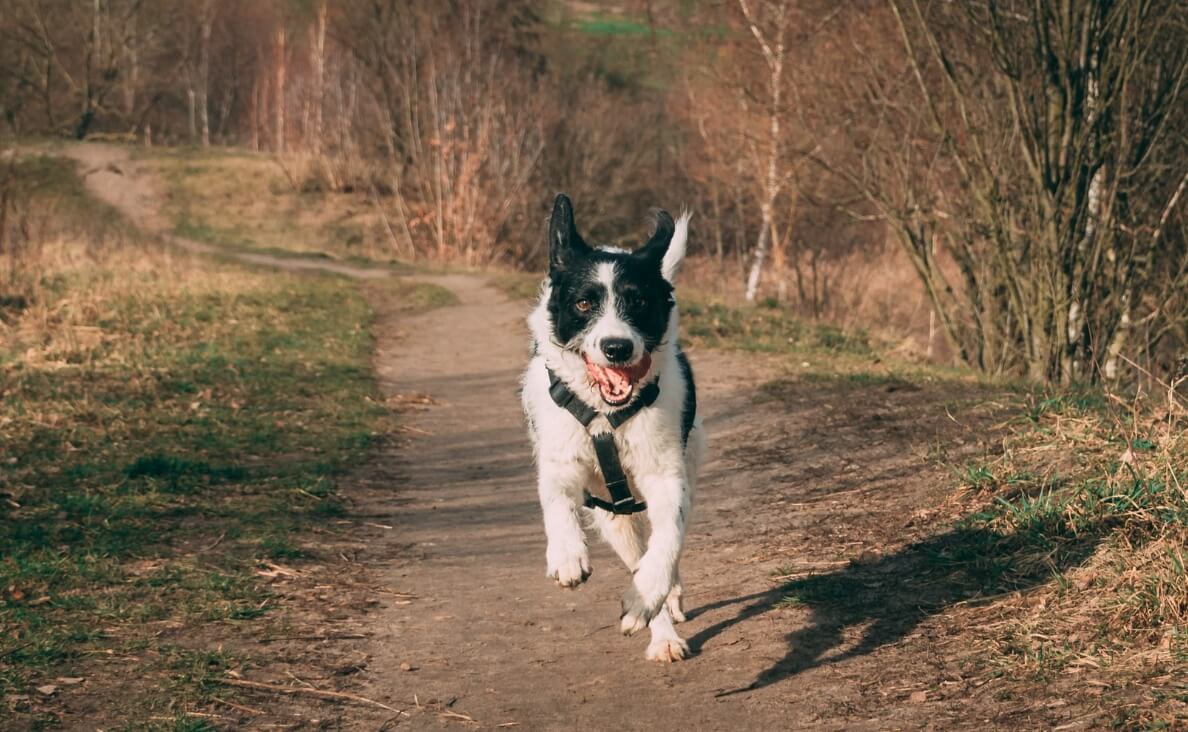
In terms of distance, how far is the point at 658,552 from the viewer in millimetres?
4750

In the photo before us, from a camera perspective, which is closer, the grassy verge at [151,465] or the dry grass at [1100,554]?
the dry grass at [1100,554]

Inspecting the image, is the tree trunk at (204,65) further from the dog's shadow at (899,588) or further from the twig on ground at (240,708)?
the twig on ground at (240,708)

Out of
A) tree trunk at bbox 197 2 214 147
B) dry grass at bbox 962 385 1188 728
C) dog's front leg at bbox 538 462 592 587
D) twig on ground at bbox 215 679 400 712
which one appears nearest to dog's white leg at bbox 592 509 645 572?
dog's front leg at bbox 538 462 592 587

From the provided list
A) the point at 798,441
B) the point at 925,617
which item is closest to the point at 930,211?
the point at 798,441

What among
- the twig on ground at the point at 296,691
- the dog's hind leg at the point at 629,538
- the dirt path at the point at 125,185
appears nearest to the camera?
the twig on ground at the point at 296,691

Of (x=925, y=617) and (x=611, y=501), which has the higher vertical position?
(x=611, y=501)

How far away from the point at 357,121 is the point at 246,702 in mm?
34088

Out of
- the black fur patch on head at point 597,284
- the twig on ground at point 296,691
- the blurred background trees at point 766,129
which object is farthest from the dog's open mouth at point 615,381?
the blurred background trees at point 766,129

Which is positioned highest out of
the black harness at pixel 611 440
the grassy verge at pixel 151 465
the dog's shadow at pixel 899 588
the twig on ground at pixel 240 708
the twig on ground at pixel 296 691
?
the black harness at pixel 611 440

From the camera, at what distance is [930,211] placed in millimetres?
14133

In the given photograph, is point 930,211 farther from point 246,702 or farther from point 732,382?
point 246,702

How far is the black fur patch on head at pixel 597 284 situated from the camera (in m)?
5.20

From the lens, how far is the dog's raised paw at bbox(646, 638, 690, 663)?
518 cm

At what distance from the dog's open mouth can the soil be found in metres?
1.15
